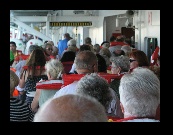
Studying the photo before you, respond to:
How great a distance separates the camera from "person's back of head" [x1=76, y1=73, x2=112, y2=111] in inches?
114

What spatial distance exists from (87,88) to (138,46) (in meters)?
10.4

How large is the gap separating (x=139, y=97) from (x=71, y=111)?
36.7 inches

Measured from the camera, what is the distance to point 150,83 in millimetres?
2598

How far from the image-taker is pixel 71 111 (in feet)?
5.34

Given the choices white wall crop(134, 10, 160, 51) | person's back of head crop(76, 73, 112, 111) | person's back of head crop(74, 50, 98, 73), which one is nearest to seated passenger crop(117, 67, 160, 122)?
person's back of head crop(76, 73, 112, 111)

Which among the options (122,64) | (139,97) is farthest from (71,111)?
(122,64)

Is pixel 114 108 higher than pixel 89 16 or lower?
lower

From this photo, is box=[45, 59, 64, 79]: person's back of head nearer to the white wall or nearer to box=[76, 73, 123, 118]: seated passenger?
box=[76, 73, 123, 118]: seated passenger

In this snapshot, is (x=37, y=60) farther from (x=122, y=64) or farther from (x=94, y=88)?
(x=94, y=88)

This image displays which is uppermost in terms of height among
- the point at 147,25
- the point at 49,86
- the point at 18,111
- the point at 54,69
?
the point at 147,25

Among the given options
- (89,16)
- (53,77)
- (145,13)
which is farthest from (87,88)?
(89,16)

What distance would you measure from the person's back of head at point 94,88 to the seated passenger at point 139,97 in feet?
1.12
